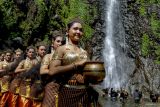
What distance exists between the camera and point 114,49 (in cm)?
3403

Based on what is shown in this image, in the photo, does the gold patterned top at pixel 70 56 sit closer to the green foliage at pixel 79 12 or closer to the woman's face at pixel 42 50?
the woman's face at pixel 42 50

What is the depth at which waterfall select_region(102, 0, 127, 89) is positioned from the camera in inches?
1312

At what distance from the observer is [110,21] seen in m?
34.4

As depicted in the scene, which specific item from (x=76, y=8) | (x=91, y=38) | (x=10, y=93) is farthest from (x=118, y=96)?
(x=10, y=93)

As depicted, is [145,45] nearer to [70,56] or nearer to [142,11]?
[142,11]

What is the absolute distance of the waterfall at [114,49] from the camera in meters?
33.3

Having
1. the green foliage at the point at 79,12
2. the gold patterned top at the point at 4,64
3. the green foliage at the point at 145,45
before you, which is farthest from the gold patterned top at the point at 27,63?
the green foliage at the point at 145,45

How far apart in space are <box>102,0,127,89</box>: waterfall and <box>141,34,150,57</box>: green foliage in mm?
1625

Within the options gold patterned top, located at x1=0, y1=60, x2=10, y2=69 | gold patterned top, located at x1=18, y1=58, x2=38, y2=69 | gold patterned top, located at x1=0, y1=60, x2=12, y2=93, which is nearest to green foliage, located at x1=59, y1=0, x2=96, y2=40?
gold patterned top, located at x1=0, y1=60, x2=10, y2=69

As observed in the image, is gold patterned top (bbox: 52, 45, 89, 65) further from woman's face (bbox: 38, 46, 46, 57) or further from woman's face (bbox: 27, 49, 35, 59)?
woman's face (bbox: 27, 49, 35, 59)

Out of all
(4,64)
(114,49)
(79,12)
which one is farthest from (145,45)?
(4,64)

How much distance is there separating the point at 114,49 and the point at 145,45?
2593 millimetres

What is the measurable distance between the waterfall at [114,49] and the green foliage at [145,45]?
5.33 ft

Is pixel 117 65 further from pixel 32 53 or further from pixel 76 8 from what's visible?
pixel 32 53
